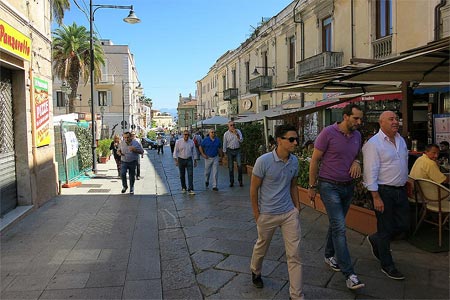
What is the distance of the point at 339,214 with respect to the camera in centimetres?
393

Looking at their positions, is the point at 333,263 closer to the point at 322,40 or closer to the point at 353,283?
the point at 353,283

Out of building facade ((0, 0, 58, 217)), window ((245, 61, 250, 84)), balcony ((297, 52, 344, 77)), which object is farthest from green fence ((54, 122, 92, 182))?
window ((245, 61, 250, 84))

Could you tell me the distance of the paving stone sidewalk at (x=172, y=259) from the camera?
3943 mm

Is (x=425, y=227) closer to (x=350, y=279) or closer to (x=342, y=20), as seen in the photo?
(x=350, y=279)

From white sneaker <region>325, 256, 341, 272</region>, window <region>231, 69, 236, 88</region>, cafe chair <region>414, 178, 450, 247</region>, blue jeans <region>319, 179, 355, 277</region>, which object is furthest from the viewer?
window <region>231, 69, 236, 88</region>

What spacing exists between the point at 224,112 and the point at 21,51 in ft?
124

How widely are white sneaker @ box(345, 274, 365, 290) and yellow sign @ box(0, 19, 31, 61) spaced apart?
5.95 metres

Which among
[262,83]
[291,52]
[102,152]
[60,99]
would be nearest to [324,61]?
[291,52]

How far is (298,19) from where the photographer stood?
22.7 m

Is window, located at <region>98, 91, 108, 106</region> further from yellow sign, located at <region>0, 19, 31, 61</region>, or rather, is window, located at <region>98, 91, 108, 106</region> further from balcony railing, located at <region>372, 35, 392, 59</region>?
yellow sign, located at <region>0, 19, 31, 61</region>

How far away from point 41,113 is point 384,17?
515 inches

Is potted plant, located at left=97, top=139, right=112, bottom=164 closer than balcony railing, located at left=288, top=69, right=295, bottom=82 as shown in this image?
Yes

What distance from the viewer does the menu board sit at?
1082 cm

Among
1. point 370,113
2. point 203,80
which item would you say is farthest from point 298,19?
point 203,80
